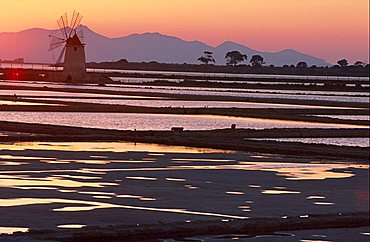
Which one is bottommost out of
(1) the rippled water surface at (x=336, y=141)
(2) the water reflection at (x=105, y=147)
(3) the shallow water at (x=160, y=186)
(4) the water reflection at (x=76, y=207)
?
(1) the rippled water surface at (x=336, y=141)

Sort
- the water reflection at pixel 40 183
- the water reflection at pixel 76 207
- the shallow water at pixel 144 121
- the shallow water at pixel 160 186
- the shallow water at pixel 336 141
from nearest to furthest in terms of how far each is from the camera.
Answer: the shallow water at pixel 160 186
the water reflection at pixel 76 207
the water reflection at pixel 40 183
the shallow water at pixel 336 141
the shallow water at pixel 144 121

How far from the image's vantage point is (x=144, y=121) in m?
35.7

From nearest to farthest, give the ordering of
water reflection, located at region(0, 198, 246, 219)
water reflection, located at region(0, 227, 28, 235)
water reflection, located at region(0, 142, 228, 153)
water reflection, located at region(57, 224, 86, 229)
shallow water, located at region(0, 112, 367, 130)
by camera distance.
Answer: water reflection, located at region(0, 227, 28, 235) < water reflection, located at region(57, 224, 86, 229) < water reflection, located at region(0, 198, 246, 219) < water reflection, located at region(0, 142, 228, 153) < shallow water, located at region(0, 112, 367, 130)

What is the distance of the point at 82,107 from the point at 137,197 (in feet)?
95.7

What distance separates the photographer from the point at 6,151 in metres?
20.7

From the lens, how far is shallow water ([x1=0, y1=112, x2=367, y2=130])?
108 ft

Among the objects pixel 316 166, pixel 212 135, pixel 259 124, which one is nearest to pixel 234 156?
pixel 316 166

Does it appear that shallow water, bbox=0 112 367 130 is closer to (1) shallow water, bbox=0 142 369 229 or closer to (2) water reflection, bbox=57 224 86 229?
(1) shallow water, bbox=0 142 369 229

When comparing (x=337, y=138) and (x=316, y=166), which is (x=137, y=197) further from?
(x=337, y=138)

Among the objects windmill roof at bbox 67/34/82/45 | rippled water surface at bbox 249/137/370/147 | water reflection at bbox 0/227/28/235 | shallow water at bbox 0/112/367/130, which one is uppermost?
windmill roof at bbox 67/34/82/45

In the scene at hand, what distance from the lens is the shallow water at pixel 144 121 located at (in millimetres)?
32844

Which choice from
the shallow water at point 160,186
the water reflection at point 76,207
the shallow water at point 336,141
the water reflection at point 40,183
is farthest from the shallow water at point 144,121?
the water reflection at point 76,207

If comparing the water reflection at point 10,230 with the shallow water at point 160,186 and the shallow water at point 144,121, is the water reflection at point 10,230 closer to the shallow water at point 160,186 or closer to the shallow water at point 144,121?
the shallow water at point 160,186

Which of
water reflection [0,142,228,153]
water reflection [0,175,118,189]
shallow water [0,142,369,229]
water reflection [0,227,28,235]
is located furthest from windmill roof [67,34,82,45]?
water reflection [0,227,28,235]
